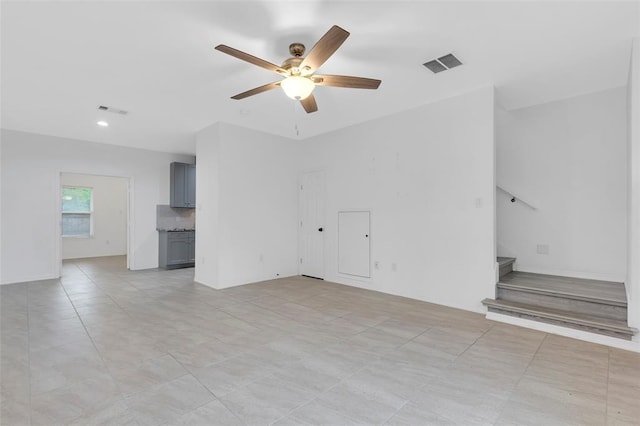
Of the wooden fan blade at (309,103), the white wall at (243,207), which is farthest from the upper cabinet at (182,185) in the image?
the wooden fan blade at (309,103)

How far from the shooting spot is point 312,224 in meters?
6.02

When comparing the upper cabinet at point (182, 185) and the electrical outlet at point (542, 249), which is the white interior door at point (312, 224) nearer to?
the upper cabinet at point (182, 185)

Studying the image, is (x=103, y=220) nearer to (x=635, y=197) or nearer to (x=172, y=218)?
(x=172, y=218)

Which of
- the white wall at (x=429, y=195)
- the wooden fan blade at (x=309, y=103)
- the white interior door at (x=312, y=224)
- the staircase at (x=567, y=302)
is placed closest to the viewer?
the staircase at (x=567, y=302)

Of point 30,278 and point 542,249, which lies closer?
point 542,249

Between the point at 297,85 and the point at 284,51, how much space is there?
0.45 meters

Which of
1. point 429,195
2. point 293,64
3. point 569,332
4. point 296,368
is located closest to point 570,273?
point 569,332

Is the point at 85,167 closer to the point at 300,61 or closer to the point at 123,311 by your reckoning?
the point at 123,311

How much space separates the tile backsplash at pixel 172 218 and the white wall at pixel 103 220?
271 cm

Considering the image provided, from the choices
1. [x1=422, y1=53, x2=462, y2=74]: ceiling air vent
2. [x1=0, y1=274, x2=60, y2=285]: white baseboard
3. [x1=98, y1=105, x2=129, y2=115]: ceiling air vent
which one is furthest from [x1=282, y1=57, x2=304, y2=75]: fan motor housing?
[x1=0, y1=274, x2=60, y2=285]: white baseboard

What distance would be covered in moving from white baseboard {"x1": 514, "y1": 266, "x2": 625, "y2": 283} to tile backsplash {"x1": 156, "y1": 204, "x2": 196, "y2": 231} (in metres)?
7.09

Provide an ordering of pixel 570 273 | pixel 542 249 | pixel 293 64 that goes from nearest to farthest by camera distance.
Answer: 1. pixel 293 64
2. pixel 570 273
3. pixel 542 249

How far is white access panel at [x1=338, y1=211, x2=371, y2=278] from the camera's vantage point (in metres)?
5.05

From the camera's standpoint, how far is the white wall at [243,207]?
16.8ft
